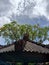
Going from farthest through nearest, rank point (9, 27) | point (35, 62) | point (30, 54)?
point (9, 27) → point (35, 62) → point (30, 54)

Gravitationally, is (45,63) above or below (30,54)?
below

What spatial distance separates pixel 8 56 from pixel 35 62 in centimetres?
245

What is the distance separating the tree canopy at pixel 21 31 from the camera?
47.2 meters

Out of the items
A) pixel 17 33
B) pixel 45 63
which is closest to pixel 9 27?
pixel 17 33

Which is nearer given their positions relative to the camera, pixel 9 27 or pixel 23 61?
pixel 23 61

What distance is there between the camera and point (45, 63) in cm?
1952

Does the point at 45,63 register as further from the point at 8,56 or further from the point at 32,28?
the point at 32,28

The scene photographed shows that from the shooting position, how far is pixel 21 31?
4738 cm

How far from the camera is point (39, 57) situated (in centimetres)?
1833

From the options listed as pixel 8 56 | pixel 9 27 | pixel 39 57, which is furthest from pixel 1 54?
pixel 9 27

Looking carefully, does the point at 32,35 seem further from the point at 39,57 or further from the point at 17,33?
the point at 39,57

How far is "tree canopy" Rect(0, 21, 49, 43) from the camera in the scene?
47.2 m

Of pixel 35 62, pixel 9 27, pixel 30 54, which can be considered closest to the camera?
pixel 30 54

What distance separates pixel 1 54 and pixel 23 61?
2011mm
